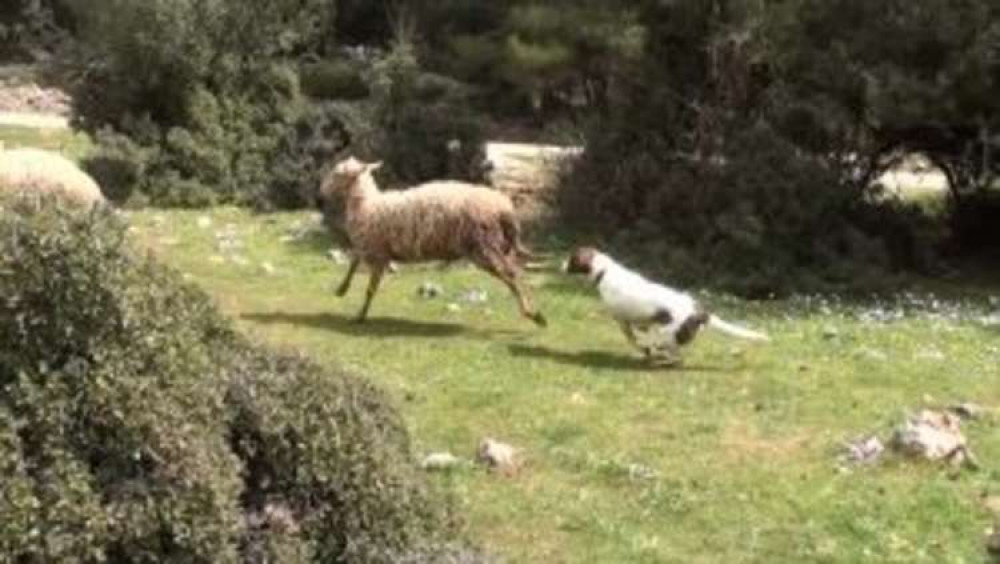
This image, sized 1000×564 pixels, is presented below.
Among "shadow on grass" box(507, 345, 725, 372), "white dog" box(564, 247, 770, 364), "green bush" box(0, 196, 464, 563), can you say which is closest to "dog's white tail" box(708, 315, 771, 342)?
"white dog" box(564, 247, 770, 364)

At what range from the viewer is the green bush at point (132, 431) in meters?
7.86

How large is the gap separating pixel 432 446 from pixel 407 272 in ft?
29.7

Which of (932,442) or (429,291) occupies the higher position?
(932,442)

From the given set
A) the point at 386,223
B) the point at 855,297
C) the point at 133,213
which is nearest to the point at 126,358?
the point at 386,223

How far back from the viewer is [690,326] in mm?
17406

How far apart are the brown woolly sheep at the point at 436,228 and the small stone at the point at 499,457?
5.46 meters

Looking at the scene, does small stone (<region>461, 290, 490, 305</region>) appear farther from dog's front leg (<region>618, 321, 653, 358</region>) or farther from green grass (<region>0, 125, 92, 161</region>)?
green grass (<region>0, 125, 92, 161</region>)

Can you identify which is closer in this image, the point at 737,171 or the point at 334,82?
the point at 737,171

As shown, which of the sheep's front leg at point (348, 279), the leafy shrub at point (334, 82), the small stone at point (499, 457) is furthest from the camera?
the leafy shrub at point (334, 82)

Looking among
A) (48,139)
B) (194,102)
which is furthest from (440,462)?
(48,139)

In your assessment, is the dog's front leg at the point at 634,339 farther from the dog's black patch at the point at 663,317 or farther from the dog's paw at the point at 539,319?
the dog's paw at the point at 539,319

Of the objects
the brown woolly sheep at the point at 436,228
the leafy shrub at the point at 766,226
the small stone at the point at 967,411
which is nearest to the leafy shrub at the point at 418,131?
the leafy shrub at the point at 766,226

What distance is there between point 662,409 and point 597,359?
92.8 inches

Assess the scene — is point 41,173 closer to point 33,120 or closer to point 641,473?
point 641,473
